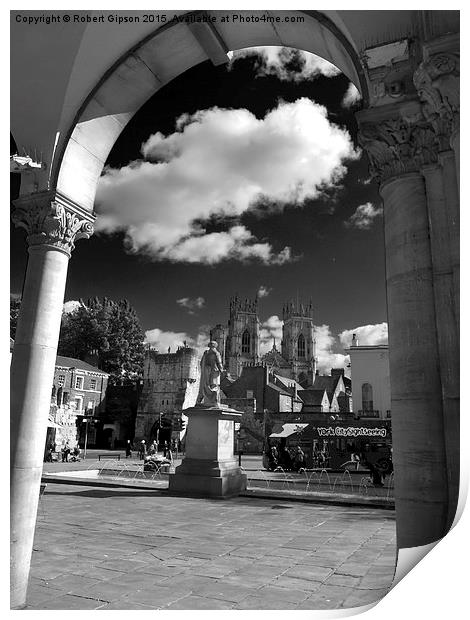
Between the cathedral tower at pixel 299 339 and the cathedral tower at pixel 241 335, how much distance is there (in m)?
6.09

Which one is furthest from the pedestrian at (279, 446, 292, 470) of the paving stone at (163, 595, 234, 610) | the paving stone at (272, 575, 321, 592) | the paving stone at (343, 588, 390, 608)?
the paving stone at (163, 595, 234, 610)

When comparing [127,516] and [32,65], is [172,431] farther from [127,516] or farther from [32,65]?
[32,65]

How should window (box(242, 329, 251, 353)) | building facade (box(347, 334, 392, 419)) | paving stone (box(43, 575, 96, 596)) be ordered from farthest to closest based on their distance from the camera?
1. window (box(242, 329, 251, 353))
2. building facade (box(347, 334, 392, 419))
3. paving stone (box(43, 575, 96, 596))

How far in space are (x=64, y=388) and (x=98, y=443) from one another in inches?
259

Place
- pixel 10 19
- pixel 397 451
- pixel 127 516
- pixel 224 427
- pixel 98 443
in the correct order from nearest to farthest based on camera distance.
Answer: pixel 397 451, pixel 10 19, pixel 127 516, pixel 224 427, pixel 98 443

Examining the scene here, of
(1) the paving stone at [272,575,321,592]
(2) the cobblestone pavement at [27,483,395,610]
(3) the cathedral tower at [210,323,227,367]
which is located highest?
(3) the cathedral tower at [210,323,227,367]

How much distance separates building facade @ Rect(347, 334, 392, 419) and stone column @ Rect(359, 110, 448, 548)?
35.8 m

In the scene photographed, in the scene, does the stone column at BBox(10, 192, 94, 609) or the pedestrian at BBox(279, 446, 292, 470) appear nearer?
the stone column at BBox(10, 192, 94, 609)

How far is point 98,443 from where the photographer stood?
136 feet

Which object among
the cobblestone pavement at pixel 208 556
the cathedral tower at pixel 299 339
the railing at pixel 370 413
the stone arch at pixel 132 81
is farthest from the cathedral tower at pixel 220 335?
the stone arch at pixel 132 81

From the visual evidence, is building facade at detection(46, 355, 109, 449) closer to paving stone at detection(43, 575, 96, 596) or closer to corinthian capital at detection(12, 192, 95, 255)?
corinthian capital at detection(12, 192, 95, 255)

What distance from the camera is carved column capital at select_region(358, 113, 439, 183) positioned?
10.7 feet

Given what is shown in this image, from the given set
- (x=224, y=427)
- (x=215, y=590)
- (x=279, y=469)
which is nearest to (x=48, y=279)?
(x=215, y=590)

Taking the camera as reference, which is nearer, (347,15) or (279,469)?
(347,15)
